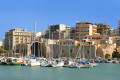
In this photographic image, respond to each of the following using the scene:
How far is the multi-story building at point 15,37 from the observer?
332 feet

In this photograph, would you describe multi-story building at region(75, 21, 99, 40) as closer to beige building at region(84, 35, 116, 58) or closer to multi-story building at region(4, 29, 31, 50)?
beige building at region(84, 35, 116, 58)

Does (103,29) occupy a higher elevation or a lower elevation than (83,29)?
higher

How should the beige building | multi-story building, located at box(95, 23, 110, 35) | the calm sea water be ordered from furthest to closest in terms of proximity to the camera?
1. multi-story building, located at box(95, 23, 110, 35)
2. the beige building
3. the calm sea water

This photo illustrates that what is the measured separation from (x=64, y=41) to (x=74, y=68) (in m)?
33.6

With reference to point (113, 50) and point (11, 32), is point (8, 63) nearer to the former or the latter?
point (113, 50)

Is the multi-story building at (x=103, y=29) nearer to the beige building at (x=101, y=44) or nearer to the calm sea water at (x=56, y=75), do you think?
the beige building at (x=101, y=44)

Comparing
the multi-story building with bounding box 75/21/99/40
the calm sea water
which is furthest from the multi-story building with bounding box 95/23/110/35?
the calm sea water

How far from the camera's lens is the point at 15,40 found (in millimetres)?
101875

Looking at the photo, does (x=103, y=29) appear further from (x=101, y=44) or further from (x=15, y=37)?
(x=15, y=37)

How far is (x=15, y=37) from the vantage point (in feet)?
335

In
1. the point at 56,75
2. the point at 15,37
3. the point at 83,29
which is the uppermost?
the point at 83,29

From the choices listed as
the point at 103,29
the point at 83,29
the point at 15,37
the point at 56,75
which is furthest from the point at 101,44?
the point at 56,75

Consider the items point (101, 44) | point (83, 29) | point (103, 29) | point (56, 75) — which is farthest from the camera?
point (103, 29)

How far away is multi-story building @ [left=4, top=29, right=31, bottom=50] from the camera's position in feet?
332
